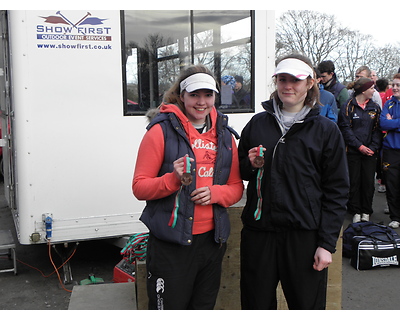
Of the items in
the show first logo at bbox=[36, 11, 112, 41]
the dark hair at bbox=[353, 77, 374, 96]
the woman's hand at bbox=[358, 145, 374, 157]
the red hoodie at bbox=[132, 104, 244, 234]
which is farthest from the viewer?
the woman's hand at bbox=[358, 145, 374, 157]

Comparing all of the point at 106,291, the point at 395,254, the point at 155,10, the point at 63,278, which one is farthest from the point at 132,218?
the point at 395,254

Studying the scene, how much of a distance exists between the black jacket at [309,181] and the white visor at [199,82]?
466 millimetres

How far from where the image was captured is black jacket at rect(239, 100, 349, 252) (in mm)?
2508

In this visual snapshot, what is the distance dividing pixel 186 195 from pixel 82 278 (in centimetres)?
297

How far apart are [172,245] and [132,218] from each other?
245 cm

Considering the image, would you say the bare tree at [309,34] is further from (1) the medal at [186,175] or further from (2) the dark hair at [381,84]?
(1) the medal at [186,175]

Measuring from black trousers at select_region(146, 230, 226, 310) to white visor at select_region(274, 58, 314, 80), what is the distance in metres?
0.95

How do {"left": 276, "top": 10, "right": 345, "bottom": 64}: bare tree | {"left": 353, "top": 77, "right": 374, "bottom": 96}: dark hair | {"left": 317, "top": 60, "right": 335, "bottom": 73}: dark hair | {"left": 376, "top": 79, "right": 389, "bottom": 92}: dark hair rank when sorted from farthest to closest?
{"left": 276, "top": 10, "right": 345, "bottom": 64}: bare tree, {"left": 376, "top": 79, "right": 389, "bottom": 92}: dark hair, {"left": 317, "top": 60, "right": 335, "bottom": 73}: dark hair, {"left": 353, "top": 77, "right": 374, "bottom": 96}: dark hair

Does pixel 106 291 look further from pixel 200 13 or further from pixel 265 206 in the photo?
pixel 200 13

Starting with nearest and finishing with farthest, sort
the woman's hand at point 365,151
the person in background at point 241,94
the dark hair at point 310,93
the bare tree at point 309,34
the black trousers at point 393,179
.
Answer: the dark hair at point 310,93
the person in background at point 241,94
the woman's hand at point 365,151
the black trousers at point 393,179
the bare tree at point 309,34

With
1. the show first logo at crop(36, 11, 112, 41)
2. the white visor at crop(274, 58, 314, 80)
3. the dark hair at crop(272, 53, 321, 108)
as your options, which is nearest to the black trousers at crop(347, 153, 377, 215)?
the show first logo at crop(36, 11, 112, 41)

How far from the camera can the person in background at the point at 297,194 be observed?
251 cm

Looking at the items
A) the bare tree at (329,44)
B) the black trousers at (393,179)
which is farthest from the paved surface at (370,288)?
the bare tree at (329,44)

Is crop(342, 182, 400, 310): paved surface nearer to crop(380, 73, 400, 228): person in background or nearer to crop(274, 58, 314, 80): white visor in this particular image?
Result: crop(380, 73, 400, 228): person in background
